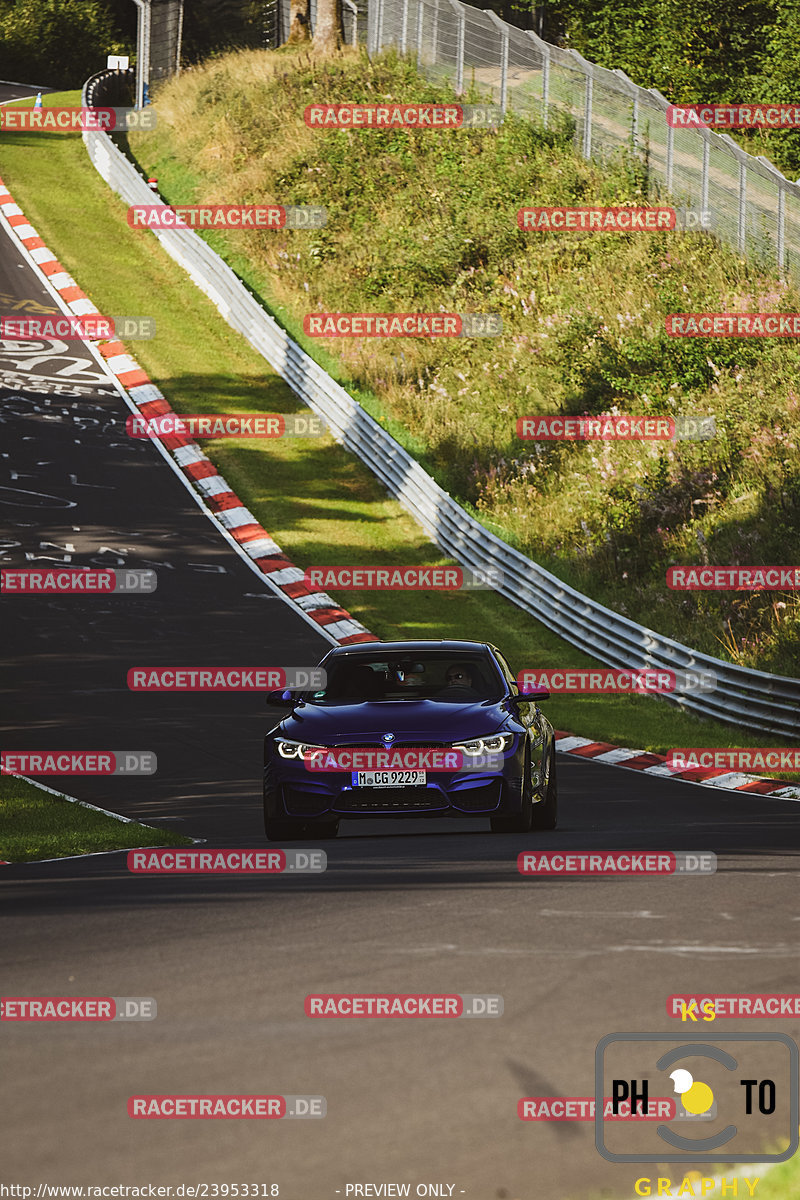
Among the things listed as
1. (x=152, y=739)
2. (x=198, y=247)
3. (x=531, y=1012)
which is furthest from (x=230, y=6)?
(x=531, y=1012)

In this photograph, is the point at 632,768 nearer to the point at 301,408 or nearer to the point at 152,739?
the point at 152,739

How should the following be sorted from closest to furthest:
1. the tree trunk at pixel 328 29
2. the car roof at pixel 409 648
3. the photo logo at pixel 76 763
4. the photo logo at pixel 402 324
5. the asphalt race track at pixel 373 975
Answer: the asphalt race track at pixel 373 975 < the car roof at pixel 409 648 < the photo logo at pixel 76 763 < the photo logo at pixel 402 324 < the tree trunk at pixel 328 29

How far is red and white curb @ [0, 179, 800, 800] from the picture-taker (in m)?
Result: 17.0

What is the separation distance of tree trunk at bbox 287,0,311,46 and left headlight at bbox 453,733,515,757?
5126 cm

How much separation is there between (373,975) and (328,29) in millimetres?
51756

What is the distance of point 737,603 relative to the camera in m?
22.6

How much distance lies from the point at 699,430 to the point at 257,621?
976 centimetres

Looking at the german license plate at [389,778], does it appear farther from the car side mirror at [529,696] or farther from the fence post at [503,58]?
the fence post at [503,58]

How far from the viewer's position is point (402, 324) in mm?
38500

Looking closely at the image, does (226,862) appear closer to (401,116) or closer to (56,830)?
(56,830)

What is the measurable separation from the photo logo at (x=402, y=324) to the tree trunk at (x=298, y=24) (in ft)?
73.1

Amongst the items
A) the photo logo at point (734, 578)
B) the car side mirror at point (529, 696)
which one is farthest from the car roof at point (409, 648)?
the photo logo at point (734, 578)

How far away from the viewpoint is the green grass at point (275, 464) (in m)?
21.4

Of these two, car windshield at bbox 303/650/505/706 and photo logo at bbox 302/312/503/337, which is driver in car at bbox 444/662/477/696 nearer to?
car windshield at bbox 303/650/505/706
